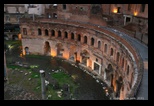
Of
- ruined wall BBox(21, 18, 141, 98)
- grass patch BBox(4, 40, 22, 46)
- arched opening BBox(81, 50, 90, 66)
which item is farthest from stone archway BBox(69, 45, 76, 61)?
grass patch BBox(4, 40, 22, 46)

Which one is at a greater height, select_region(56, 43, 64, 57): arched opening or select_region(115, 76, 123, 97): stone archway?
select_region(56, 43, 64, 57): arched opening

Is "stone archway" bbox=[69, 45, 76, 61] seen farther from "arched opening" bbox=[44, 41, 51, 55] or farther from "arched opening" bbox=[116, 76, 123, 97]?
"arched opening" bbox=[116, 76, 123, 97]

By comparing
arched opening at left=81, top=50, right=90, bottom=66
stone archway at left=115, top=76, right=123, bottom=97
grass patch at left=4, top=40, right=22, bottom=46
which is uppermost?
grass patch at left=4, top=40, right=22, bottom=46

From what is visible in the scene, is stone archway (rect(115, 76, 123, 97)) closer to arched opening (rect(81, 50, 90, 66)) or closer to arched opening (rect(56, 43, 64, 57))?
arched opening (rect(81, 50, 90, 66))

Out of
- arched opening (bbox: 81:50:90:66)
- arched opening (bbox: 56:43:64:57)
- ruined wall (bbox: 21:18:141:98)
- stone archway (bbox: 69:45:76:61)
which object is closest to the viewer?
ruined wall (bbox: 21:18:141:98)

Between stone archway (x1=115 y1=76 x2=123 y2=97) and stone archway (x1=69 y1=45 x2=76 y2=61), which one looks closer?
stone archway (x1=115 y1=76 x2=123 y2=97)

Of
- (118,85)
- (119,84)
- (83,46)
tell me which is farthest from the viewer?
(83,46)

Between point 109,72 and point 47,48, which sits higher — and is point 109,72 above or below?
below

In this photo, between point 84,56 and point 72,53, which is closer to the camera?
point 84,56

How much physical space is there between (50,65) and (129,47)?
16632 millimetres

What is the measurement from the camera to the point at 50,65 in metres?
34.5

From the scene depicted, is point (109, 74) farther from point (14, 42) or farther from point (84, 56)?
point (14, 42)

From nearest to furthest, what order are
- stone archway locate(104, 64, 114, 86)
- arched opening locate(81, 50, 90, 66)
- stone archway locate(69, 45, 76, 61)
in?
1. stone archway locate(104, 64, 114, 86)
2. arched opening locate(81, 50, 90, 66)
3. stone archway locate(69, 45, 76, 61)

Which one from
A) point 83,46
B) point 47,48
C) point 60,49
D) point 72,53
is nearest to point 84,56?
point 83,46
